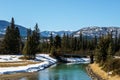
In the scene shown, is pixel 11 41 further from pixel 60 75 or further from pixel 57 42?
pixel 60 75

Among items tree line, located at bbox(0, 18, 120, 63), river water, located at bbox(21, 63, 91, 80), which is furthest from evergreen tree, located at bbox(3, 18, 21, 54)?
river water, located at bbox(21, 63, 91, 80)

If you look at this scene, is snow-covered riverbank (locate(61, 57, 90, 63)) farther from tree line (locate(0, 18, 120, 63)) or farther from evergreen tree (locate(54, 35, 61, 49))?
evergreen tree (locate(54, 35, 61, 49))

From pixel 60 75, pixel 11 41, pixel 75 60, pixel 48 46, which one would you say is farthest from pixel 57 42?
pixel 60 75

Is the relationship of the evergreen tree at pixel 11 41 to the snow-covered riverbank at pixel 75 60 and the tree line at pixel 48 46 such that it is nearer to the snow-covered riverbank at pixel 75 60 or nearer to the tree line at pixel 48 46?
the tree line at pixel 48 46

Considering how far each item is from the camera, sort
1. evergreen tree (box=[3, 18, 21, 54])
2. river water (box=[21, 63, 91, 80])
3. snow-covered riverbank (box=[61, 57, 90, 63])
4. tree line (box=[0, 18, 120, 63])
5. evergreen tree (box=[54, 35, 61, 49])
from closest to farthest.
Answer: river water (box=[21, 63, 91, 80])
tree line (box=[0, 18, 120, 63])
evergreen tree (box=[3, 18, 21, 54])
snow-covered riverbank (box=[61, 57, 90, 63])
evergreen tree (box=[54, 35, 61, 49])

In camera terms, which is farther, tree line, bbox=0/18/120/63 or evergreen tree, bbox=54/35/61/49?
evergreen tree, bbox=54/35/61/49

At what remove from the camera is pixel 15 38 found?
140000mm

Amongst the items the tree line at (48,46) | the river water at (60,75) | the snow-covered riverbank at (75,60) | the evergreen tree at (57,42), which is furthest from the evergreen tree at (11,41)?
the river water at (60,75)

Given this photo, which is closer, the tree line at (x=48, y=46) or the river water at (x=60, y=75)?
the river water at (x=60, y=75)

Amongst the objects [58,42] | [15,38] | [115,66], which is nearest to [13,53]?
[15,38]

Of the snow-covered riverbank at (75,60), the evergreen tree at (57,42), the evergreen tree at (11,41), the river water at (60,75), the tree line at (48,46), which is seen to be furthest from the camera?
the evergreen tree at (57,42)

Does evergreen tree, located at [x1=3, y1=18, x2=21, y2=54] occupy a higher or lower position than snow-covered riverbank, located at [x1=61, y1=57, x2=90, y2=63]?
higher

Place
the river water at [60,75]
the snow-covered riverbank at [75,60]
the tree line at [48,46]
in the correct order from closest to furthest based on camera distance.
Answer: the river water at [60,75]
the tree line at [48,46]
the snow-covered riverbank at [75,60]

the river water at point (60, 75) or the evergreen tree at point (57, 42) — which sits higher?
the evergreen tree at point (57, 42)
